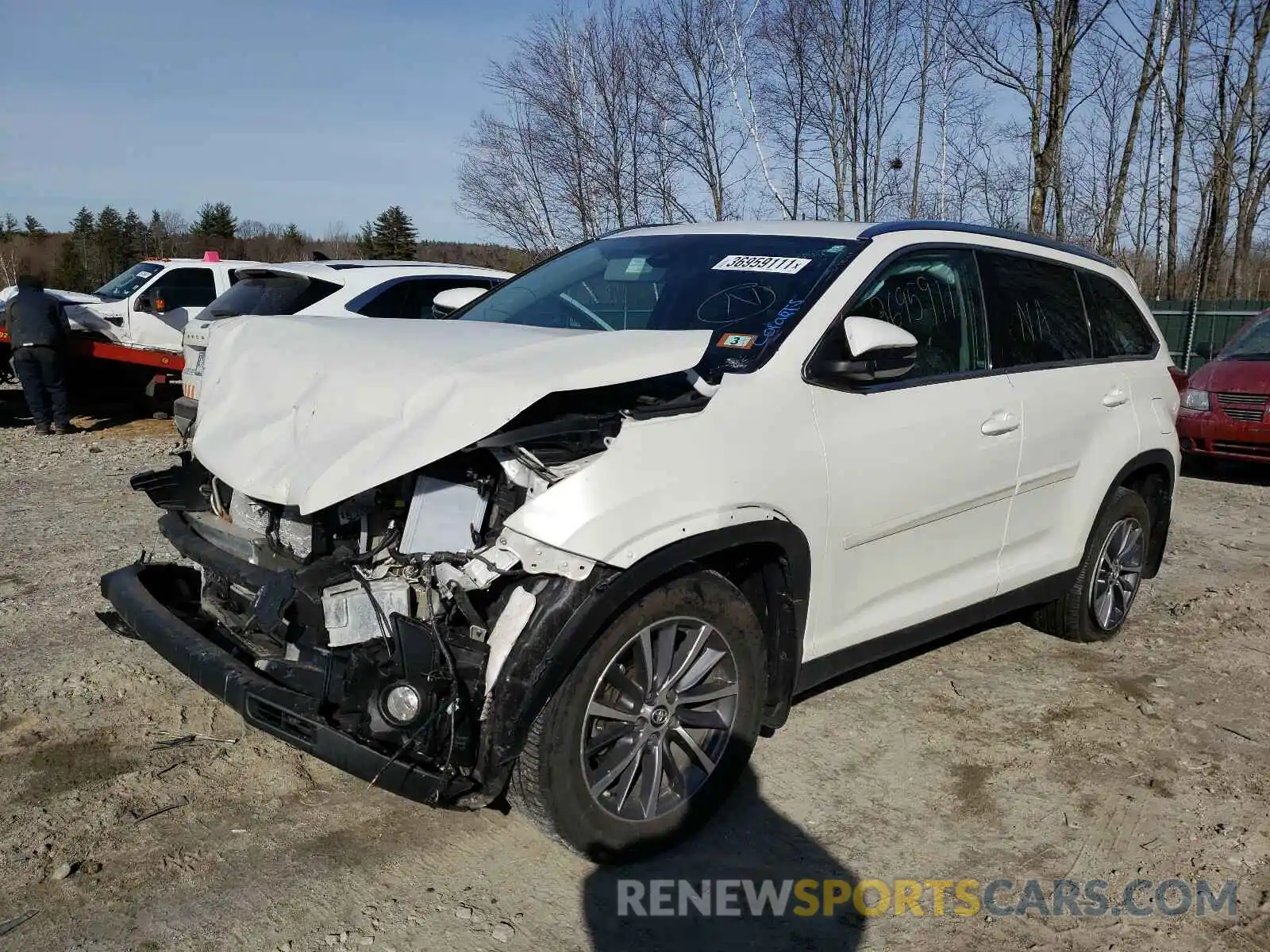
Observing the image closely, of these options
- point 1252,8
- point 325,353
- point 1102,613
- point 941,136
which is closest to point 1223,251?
point 1252,8

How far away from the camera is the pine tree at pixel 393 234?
47.7 metres

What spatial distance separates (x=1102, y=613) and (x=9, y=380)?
1414cm

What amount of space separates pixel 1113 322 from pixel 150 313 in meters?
11.1

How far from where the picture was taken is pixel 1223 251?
23297 millimetres

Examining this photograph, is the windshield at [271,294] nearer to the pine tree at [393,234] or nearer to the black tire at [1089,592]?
the black tire at [1089,592]

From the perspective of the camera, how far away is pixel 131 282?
43.2 ft

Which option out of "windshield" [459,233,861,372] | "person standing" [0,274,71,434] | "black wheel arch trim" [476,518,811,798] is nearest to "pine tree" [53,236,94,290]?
"person standing" [0,274,71,434]

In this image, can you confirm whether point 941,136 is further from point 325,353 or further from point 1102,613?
point 325,353

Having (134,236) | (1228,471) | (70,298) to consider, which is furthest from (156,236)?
(1228,471)

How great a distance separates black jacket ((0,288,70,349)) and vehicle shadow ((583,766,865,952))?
10650 millimetres

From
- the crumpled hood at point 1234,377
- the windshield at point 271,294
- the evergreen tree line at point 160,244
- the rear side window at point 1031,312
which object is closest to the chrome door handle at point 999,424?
the rear side window at point 1031,312

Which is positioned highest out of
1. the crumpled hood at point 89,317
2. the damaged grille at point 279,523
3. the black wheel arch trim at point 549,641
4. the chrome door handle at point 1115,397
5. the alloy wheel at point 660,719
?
the crumpled hood at point 89,317

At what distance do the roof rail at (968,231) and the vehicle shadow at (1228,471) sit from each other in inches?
245

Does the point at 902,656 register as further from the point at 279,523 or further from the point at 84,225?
the point at 84,225
